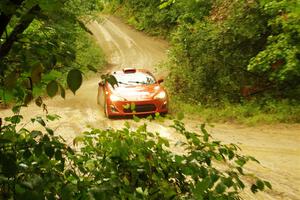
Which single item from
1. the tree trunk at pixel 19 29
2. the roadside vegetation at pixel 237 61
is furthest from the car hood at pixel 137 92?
the tree trunk at pixel 19 29

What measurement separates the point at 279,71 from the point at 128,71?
15.8 feet

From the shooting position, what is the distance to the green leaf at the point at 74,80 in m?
1.71

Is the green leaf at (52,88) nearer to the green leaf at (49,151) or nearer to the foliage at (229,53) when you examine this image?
the green leaf at (49,151)

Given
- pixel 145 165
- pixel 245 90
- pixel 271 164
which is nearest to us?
pixel 145 165

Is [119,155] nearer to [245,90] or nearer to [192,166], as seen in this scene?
[192,166]

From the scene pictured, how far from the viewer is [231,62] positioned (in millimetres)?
15188

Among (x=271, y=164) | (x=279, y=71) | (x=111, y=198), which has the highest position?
(x=279, y=71)

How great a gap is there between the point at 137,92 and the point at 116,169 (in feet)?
34.9

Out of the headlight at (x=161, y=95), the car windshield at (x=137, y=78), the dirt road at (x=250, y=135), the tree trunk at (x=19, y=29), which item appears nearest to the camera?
the tree trunk at (x=19, y=29)

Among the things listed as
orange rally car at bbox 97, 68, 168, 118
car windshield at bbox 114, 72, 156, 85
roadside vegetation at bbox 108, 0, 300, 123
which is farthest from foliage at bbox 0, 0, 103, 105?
car windshield at bbox 114, 72, 156, 85

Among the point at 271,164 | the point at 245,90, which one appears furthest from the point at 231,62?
the point at 271,164

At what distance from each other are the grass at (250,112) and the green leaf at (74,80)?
34.5 feet

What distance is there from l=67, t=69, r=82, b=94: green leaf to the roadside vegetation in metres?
10.6

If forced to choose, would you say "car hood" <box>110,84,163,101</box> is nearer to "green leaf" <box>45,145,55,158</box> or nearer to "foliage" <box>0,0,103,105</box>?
"foliage" <box>0,0,103,105</box>
